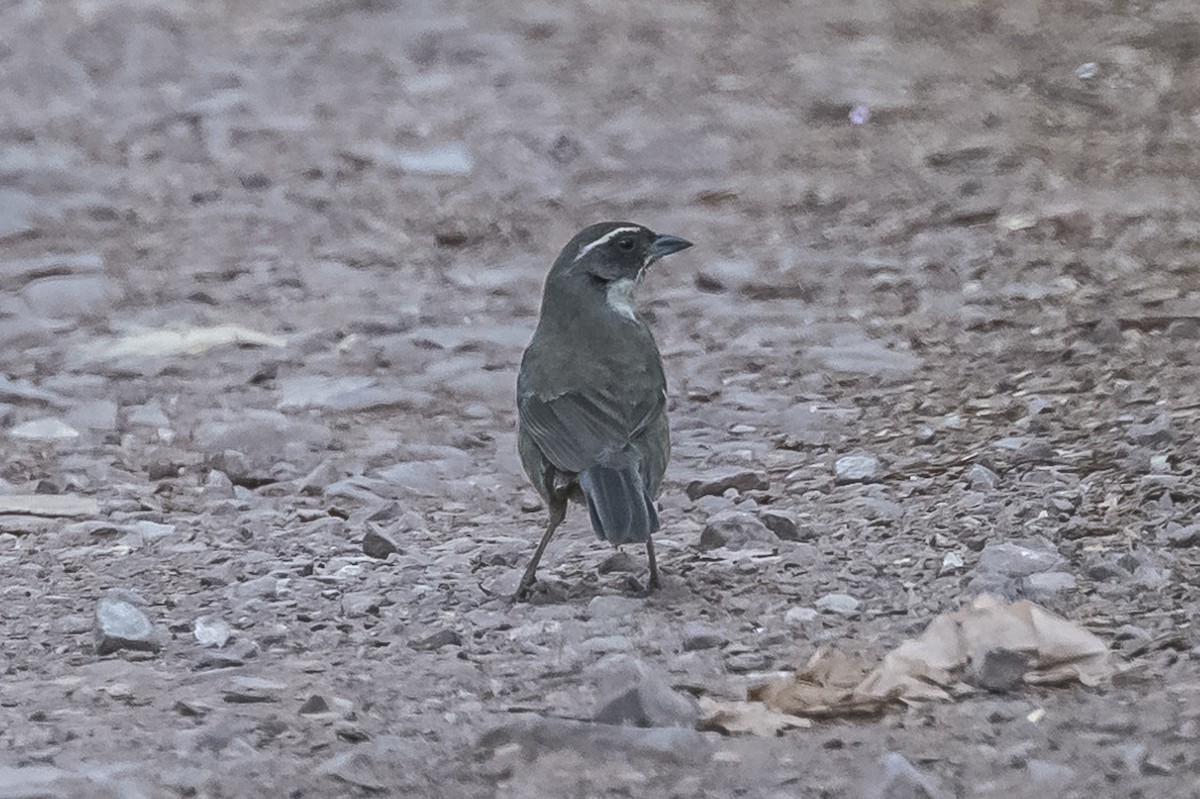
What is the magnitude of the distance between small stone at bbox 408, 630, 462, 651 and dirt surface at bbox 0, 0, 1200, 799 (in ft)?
0.04

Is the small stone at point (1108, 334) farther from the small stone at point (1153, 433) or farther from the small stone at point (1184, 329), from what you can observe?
the small stone at point (1153, 433)

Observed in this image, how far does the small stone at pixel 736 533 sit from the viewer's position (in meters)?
6.48

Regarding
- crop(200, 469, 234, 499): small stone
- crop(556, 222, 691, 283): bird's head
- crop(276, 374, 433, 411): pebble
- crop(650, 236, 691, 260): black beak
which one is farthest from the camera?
crop(276, 374, 433, 411): pebble

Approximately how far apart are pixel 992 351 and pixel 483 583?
3094mm

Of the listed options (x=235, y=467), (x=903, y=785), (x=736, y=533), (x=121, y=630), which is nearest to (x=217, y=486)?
(x=235, y=467)

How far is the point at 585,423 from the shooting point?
247 inches

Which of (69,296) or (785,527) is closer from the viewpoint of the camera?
(785,527)

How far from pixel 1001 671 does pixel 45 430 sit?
4701 mm

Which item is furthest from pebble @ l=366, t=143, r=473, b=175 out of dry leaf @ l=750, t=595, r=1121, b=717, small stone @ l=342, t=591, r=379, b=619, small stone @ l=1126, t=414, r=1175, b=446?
dry leaf @ l=750, t=595, r=1121, b=717

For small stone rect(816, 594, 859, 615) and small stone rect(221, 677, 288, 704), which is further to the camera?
small stone rect(816, 594, 859, 615)

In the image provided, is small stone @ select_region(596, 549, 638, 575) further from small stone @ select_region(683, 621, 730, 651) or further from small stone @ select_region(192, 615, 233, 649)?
small stone @ select_region(192, 615, 233, 649)

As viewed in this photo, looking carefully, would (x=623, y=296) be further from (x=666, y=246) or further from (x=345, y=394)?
(x=345, y=394)

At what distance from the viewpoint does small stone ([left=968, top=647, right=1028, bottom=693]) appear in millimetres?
4836

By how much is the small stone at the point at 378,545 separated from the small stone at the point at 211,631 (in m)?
0.79
